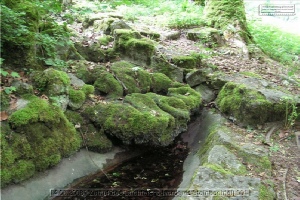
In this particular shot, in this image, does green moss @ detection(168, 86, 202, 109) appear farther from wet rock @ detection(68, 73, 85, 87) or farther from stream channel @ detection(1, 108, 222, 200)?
wet rock @ detection(68, 73, 85, 87)

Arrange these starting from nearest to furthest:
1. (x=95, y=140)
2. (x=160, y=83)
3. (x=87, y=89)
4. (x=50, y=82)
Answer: (x=50, y=82) → (x=95, y=140) → (x=87, y=89) → (x=160, y=83)

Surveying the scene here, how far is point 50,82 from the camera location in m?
4.86

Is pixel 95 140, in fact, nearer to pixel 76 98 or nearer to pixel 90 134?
pixel 90 134

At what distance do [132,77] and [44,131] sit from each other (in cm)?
278

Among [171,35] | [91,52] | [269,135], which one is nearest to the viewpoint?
[269,135]

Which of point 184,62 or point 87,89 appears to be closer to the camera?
point 87,89

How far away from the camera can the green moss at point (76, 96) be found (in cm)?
525

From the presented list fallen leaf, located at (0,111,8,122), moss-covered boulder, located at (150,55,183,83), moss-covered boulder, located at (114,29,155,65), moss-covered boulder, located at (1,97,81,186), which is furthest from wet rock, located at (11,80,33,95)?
moss-covered boulder, located at (150,55,183,83)

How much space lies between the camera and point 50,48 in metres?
5.50

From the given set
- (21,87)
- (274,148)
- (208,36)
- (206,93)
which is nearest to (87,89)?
(21,87)

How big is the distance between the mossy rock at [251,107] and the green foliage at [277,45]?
3964 mm

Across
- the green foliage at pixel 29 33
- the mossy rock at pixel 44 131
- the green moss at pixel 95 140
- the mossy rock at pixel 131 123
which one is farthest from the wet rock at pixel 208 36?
the mossy rock at pixel 44 131

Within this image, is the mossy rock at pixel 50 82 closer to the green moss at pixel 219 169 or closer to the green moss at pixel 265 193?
the green moss at pixel 219 169

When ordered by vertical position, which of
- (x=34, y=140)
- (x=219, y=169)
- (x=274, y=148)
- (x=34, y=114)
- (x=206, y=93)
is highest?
(x=34, y=114)
